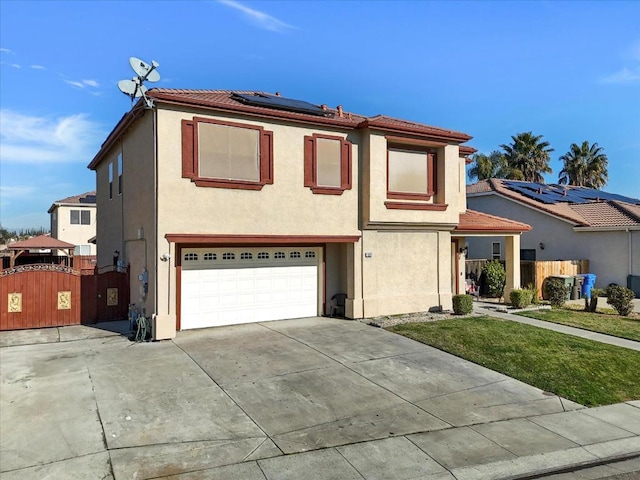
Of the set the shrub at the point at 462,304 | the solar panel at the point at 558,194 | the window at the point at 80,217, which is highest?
the solar panel at the point at 558,194

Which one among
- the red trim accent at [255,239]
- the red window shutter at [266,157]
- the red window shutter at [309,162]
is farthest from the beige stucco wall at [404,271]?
the red window shutter at [266,157]

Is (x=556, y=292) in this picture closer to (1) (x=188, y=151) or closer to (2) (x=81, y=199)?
(1) (x=188, y=151)

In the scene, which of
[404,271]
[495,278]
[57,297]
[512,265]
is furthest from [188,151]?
[495,278]

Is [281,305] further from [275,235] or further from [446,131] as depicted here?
Result: [446,131]

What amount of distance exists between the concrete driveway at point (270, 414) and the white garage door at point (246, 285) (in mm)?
2167

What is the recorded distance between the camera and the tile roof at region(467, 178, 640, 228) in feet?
77.2

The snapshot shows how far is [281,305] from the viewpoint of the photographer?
1515cm

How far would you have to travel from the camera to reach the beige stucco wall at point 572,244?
22648mm

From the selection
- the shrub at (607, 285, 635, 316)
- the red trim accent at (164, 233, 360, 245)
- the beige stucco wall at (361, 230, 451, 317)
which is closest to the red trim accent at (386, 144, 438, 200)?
the beige stucco wall at (361, 230, 451, 317)

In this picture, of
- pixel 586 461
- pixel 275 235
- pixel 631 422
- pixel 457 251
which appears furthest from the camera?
pixel 457 251

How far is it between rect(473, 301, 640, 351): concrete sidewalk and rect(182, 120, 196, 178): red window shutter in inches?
436

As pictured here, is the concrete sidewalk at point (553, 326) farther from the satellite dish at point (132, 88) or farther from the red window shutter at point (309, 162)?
the satellite dish at point (132, 88)

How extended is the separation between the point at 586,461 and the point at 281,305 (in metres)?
10.2

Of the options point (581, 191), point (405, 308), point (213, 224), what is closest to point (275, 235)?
point (213, 224)
